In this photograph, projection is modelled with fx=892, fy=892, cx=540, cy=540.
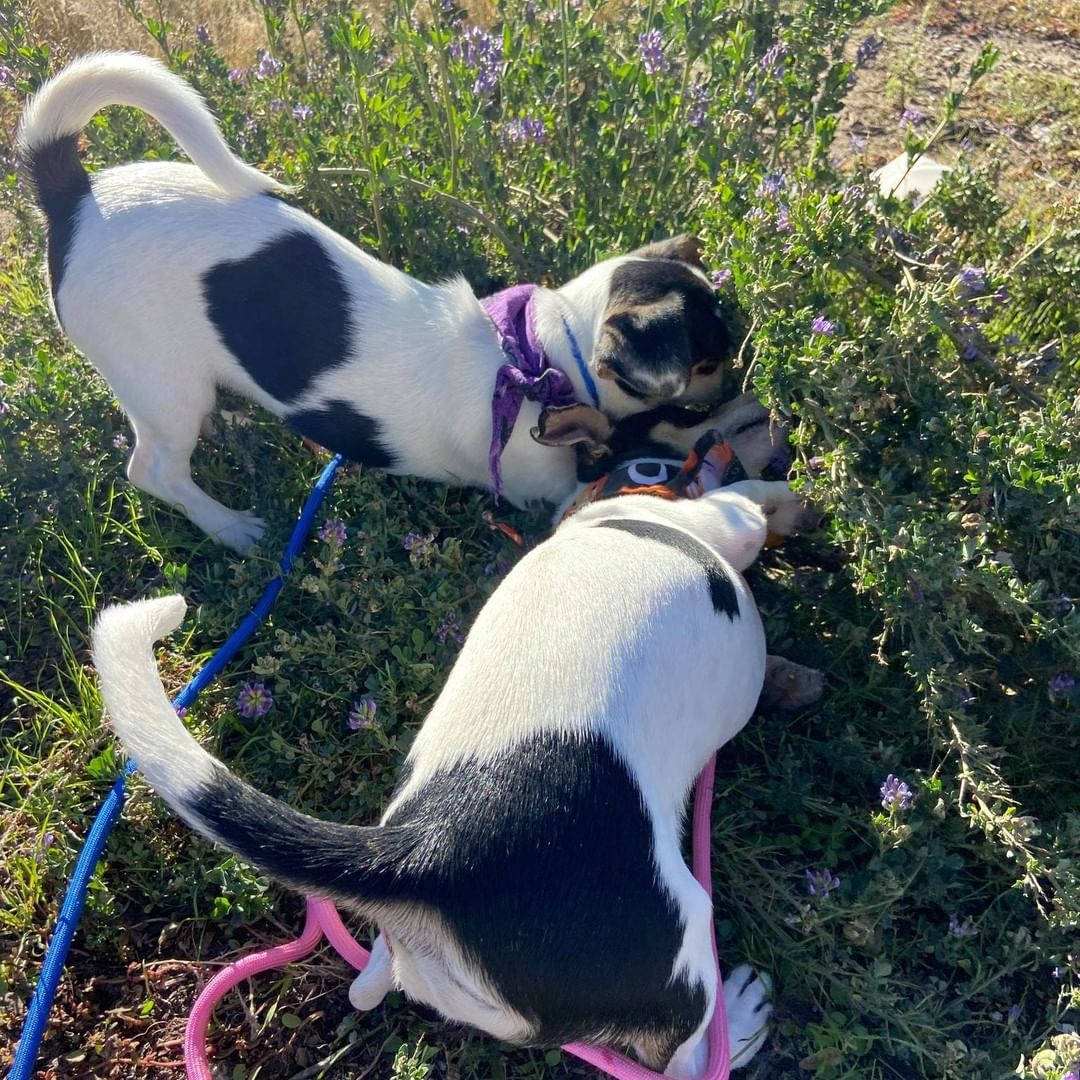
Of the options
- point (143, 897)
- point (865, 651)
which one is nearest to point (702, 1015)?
point (865, 651)

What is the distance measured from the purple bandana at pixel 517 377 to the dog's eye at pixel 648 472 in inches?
11.9

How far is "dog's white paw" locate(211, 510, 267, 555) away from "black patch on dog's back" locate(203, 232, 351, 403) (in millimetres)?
547

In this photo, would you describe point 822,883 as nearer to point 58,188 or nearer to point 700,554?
point 700,554

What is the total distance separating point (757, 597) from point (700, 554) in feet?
2.04

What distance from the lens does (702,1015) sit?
174 centimetres

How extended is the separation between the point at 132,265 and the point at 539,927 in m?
2.16

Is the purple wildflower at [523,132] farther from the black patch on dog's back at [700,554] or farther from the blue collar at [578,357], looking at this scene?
the black patch on dog's back at [700,554]

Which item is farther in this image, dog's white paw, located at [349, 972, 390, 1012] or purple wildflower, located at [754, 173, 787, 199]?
purple wildflower, located at [754, 173, 787, 199]

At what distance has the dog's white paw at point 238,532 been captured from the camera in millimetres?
3012

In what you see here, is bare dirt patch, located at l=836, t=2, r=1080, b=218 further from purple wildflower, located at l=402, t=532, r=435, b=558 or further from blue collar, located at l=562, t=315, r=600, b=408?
purple wildflower, located at l=402, t=532, r=435, b=558

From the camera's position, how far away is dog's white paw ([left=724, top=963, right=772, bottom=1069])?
2031 millimetres

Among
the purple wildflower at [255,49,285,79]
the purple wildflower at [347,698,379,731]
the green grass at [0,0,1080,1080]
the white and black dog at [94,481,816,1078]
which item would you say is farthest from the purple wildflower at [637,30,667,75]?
the purple wildflower at [347,698,379,731]

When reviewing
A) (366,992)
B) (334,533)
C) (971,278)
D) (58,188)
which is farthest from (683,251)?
(366,992)

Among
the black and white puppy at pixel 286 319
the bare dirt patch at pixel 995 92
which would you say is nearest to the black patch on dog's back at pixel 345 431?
the black and white puppy at pixel 286 319
